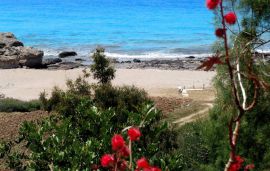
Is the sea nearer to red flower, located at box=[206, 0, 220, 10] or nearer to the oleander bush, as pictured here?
the oleander bush

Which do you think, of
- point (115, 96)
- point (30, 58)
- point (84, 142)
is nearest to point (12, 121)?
point (115, 96)

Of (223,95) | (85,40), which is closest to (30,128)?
(223,95)

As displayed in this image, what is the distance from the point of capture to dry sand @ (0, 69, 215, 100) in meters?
33.1

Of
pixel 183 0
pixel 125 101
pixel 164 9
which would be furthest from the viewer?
pixel 183 0

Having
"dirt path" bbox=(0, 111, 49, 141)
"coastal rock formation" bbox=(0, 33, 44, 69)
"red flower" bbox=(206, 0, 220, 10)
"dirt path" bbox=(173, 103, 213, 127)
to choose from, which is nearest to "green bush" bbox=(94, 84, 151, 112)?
"dirt path" bbox=(173, 103, 213, 127)

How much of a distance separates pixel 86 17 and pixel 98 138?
97.0 metres

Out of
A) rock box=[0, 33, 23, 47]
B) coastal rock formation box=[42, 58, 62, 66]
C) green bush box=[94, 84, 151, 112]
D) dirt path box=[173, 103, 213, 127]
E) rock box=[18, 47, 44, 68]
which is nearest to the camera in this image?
dirt path box=[173, 103, 213, 127]

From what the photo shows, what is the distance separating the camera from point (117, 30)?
80.8 metres

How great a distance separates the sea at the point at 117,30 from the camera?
195 feet

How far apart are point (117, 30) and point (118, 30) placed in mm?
149

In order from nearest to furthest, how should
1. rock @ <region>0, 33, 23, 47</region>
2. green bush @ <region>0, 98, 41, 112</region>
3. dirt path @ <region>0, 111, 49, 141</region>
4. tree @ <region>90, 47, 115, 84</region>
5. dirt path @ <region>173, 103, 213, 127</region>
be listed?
dirt path @ <region>0, 111, 49, 141</region>, dirt path @ <region>173, 103, 213, 127</region>, green bush @ <region>0, 98, 41, 112</region>, tree @ <region>90, 47, 115, 84</region>, rock @ <region>0, 33, 23, 47</region>

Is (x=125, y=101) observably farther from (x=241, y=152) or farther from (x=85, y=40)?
(x=85, y=40)

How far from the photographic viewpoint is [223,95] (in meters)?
13.8

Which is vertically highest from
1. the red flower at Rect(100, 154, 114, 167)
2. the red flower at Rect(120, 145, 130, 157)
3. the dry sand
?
the red flower at Rect(120, 145, 130, 157)
